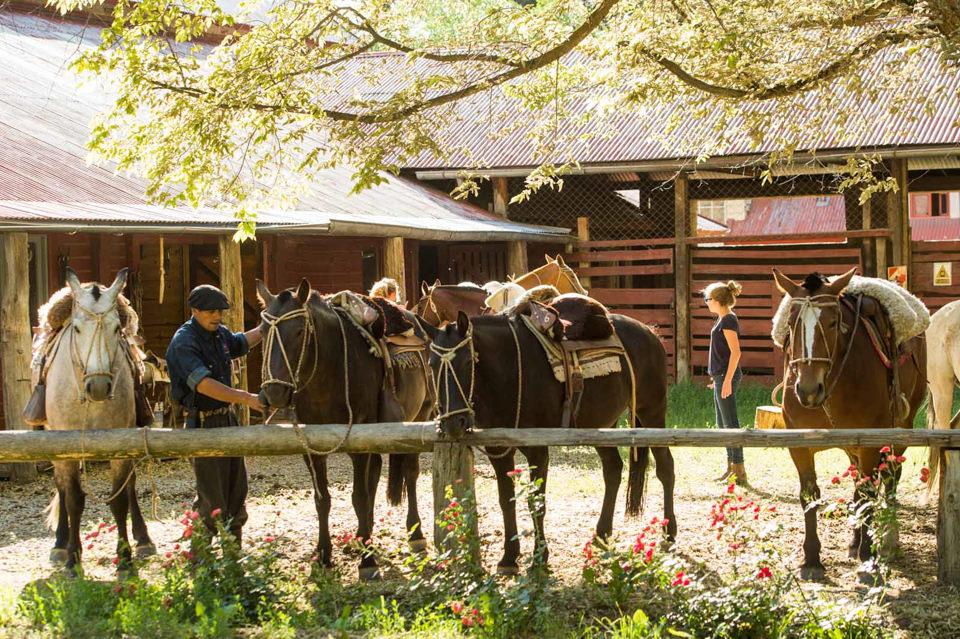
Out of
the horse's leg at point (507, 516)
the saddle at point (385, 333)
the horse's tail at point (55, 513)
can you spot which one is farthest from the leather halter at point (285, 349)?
the horse's tail at point (55, 513)

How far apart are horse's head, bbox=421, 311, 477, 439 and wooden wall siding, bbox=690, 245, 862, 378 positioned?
460 inches

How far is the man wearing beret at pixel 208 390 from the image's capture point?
264 inches

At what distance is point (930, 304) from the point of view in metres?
16.5

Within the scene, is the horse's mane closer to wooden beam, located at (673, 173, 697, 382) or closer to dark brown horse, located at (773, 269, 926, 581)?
dark brown horse, located at (773, 269, 926, 581)

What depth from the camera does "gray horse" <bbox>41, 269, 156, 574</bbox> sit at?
6478mm

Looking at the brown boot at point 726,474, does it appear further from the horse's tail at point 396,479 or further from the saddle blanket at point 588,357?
the horse's tail at point 396,479

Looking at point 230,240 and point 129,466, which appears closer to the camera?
point 129,466

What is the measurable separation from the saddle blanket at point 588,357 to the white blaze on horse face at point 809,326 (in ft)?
4.45

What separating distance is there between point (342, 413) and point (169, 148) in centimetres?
247

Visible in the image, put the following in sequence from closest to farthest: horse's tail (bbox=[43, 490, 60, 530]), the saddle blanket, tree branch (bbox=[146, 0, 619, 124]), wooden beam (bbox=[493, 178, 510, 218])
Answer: the saddle blanket → horse's tail (bbox=[43, 490, 60, 530]) → tree branch (bbox=[146, 0, 619, 124]) → wooden beam (bbox=[493, 178, 510, 218])

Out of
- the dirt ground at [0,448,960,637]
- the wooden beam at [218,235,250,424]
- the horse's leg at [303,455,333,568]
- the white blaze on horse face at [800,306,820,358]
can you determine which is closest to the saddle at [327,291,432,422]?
the horse's leg at [303,455,333,568]

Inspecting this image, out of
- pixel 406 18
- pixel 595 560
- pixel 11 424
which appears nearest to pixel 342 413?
pixel 595 560

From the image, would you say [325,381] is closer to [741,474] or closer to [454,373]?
[454,373]

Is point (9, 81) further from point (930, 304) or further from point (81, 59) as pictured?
point (930, 304)
